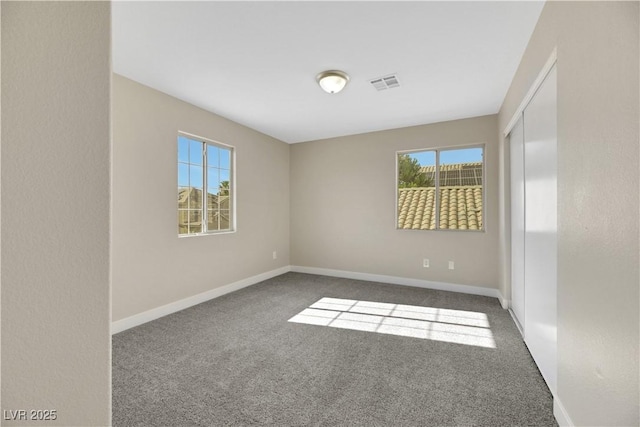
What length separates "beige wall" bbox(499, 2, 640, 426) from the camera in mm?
1002

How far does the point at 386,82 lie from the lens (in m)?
2.93

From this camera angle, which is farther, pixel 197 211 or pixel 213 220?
pixel 213 220

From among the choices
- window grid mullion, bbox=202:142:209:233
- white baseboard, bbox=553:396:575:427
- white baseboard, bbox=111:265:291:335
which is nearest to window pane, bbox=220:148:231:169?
window grid mullion, bbox=202:142:209:233

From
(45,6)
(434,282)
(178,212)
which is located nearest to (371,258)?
(434,282)

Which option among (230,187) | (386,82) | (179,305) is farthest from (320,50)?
(179,305)

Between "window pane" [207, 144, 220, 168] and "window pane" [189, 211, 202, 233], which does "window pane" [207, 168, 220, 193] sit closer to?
"window pane" [207, 144, 220, 168]

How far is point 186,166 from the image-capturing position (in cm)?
357

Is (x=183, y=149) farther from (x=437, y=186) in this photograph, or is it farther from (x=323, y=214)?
(x=437, y=186)

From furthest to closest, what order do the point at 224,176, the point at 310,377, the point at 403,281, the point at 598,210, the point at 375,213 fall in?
the point at 375,213 → the point at 403,281 → the point at 224,176 → the point at 310,377 → the point at 598,210

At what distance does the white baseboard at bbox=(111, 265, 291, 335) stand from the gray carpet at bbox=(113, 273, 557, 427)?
0.09m

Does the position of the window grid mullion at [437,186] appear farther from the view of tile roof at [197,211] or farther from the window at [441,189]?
the view of tile roof at [197,211]

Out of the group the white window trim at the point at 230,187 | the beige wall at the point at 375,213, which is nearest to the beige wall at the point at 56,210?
the white window trim at the point at 230,187

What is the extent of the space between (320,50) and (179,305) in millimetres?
3197

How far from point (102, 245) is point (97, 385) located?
0.41 m
